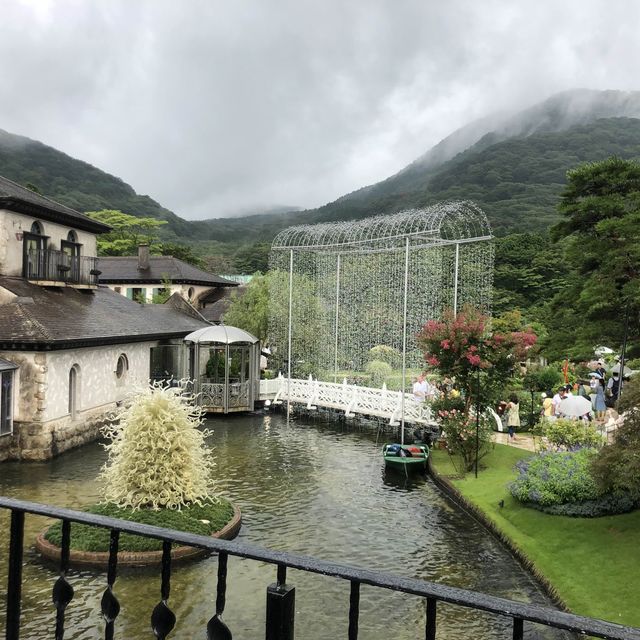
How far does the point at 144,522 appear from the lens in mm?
10562

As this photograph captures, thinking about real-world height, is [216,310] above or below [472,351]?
above

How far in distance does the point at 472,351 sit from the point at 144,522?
919 cm

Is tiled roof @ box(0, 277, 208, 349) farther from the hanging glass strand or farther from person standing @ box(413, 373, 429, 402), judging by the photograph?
person standing @ box(413, 373, 429, 402)

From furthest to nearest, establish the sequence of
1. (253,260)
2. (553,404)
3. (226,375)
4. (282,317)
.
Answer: (253,260) → (282,317) → (226,375) → (553,404)

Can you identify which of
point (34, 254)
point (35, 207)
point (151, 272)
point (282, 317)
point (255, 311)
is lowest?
point (282, 317)

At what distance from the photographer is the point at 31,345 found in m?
17.7

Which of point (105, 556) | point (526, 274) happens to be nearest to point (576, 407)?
point (105, 556)

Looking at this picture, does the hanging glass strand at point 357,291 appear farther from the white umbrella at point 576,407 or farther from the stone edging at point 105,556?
the stone edging at point 105,556

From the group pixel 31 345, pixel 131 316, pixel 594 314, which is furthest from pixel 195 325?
pixel 594 314

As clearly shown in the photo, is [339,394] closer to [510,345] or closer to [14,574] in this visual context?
[510,345]

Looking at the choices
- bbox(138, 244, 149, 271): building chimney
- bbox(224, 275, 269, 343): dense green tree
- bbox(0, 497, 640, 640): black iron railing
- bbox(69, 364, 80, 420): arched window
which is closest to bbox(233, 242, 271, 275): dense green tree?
bbox(138, 244, 149, 271): building chimney

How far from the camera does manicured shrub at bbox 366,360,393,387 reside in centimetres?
2693

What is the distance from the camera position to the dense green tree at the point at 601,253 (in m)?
18.6

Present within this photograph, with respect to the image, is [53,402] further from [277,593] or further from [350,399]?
[277,593]
